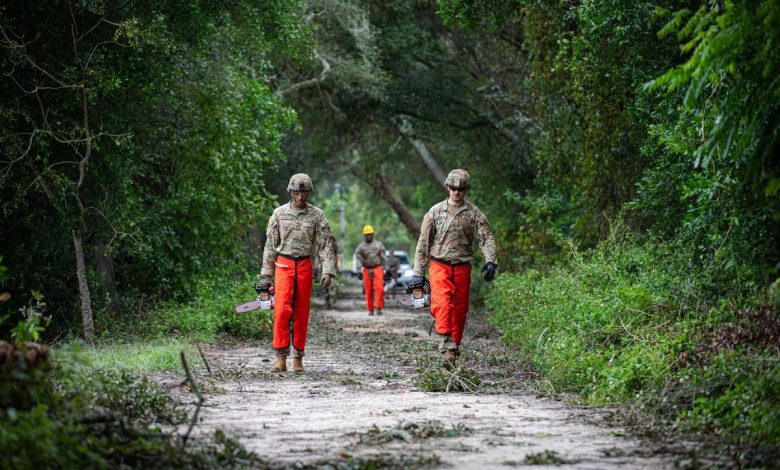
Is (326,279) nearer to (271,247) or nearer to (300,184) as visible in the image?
(271,247)

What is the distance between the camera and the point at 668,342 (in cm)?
986

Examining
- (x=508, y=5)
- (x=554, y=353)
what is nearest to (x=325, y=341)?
(x=508, y=5)

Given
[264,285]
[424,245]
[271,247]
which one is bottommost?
[264,285]

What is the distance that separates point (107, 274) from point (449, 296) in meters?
7.94

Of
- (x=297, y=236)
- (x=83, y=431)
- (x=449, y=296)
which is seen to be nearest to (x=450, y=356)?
(x=449, y=296)

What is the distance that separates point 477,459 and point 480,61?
968 inches

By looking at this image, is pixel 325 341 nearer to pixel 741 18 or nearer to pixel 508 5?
pixel 508 5

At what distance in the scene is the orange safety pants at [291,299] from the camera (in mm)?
13352

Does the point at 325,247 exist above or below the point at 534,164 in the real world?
below

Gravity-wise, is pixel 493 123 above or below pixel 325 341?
above

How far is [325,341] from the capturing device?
63.8 ft

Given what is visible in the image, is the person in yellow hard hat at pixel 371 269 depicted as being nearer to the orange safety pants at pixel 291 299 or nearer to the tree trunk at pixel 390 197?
the tree trunk at pixel 390 197

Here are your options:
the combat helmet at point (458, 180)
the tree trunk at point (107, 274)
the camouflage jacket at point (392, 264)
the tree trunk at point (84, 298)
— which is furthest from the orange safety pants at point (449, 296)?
the camouflage jacket at point (392, 264)

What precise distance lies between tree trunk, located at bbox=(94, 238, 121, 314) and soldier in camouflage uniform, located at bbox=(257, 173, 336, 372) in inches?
214
